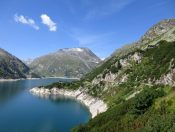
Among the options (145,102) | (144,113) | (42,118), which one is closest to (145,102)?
(145,102)

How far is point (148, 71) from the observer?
7082 inches

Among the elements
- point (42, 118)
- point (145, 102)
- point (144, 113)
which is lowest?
point (144, 113)

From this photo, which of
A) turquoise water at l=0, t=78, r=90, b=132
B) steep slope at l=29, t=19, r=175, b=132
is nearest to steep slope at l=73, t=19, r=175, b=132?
steep slope at l=29, t=19, r=175, b=132

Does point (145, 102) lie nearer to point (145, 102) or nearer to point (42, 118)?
point (145, 102)

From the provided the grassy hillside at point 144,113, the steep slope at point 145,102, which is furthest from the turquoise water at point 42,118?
the grassy hillside at point 144,113

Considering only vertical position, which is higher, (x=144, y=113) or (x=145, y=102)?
(x=145, y=102)

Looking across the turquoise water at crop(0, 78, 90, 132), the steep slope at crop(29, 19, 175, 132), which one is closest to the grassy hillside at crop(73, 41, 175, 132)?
the steep slope at crop(29, 19, 175, 132)

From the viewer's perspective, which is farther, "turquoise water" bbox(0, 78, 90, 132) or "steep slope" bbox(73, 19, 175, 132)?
"turquoise water" bbox(0, 78, 90, 132)

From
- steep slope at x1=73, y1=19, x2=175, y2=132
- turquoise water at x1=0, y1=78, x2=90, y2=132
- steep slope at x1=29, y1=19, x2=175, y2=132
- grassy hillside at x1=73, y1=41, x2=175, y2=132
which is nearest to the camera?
grassy hillside at x1=73, y1=41, x2=175, y2=132

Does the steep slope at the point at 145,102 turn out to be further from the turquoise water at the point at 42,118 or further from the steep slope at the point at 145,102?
the turquoise water at the point at 42,118

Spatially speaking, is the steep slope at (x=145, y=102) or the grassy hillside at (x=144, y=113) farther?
the steep slope at (x=145, y=102)

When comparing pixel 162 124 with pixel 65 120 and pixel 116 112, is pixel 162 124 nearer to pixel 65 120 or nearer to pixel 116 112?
pixel 116 112

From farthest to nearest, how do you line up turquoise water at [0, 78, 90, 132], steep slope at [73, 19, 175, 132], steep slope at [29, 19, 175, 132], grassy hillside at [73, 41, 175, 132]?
turquoise water at [0, 78, 90, 132] → steep slope at [73, 19, 175, 132] → steep slope at [29, 19, 175, 132] → grassy hillside at [73, 41, 175, 132]

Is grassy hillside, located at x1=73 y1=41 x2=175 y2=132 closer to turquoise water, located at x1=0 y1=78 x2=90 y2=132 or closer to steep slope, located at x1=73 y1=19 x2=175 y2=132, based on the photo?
steep slope, located at x1=73 y1=19 x2=175 y2=132
